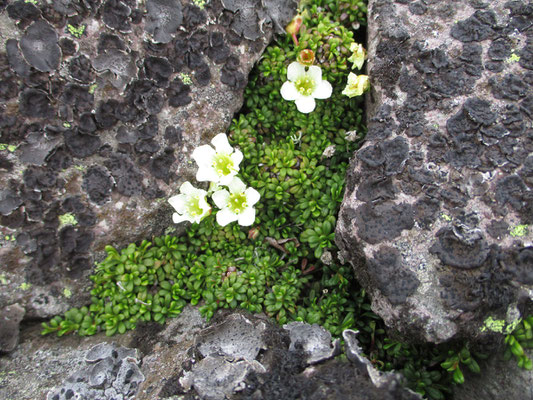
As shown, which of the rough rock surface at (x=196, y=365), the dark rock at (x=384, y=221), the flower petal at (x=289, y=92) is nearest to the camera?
the rough rock surface at (x=196, y=365)

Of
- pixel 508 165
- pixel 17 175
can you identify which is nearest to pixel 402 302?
pixel 508 165

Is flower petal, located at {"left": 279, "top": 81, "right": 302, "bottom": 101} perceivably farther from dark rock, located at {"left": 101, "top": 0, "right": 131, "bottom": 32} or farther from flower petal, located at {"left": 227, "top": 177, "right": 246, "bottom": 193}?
dark rock, located at {"left": 101, "top": 0, "right": 131, "bottom": 32}

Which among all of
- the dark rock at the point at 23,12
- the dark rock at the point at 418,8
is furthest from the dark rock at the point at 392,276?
the dark rock at the point at 23,12

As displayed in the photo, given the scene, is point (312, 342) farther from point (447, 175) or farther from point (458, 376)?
point (447, 175)

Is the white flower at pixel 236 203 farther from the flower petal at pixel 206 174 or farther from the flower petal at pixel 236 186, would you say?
the flower petal at pixel 206 174

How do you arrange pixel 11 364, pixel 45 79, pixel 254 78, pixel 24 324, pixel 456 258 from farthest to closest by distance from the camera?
pixel 254 78
pixel 24 324
pixel 11 364
pixel 45 79
pixel 456 258

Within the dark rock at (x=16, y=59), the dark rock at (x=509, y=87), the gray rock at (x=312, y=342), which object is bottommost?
the gray rock at (x=312, y=342)

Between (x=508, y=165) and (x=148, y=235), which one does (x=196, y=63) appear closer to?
(x=148, y=235)

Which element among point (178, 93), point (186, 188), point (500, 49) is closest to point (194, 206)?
point (186, 188)
